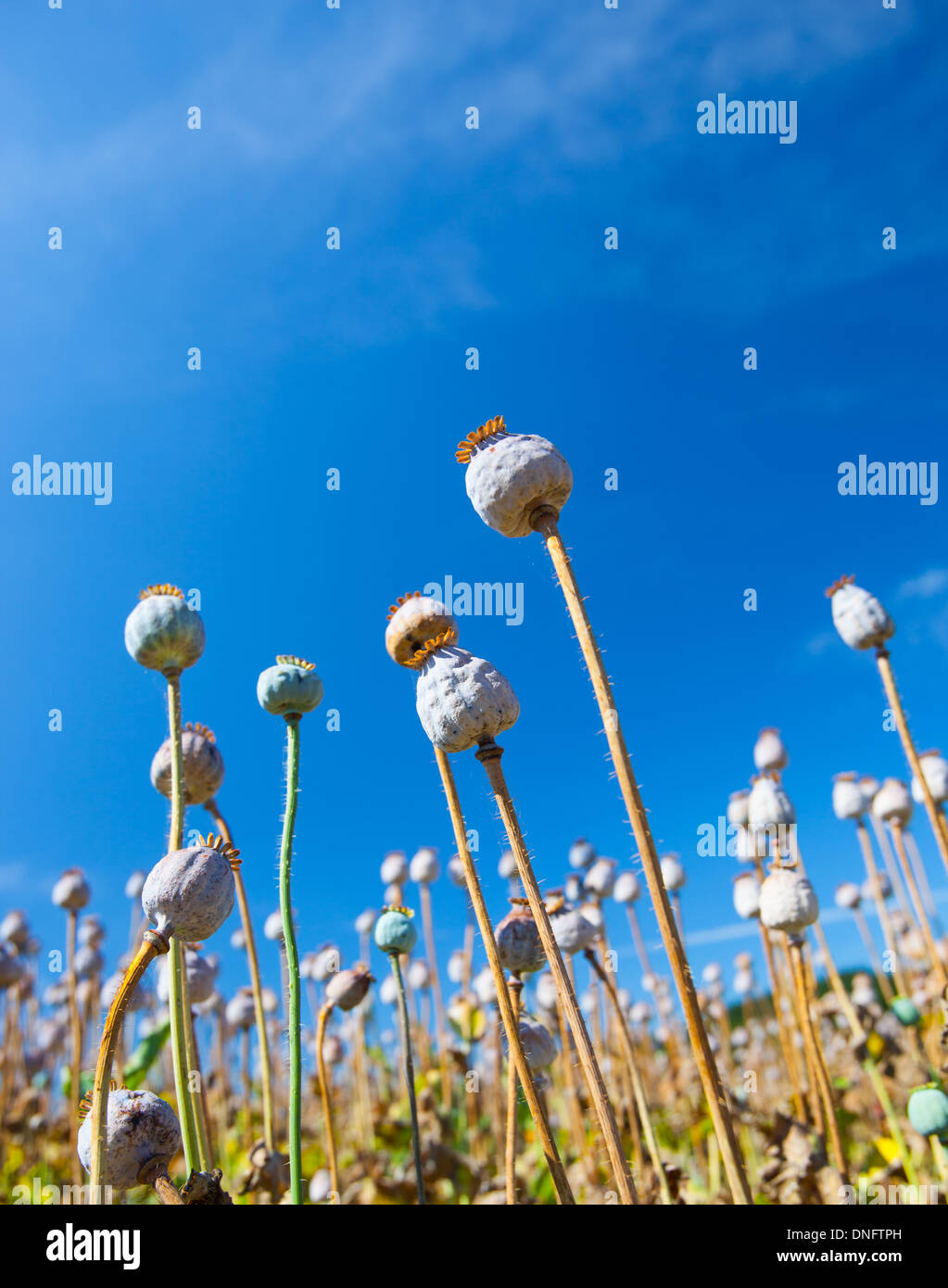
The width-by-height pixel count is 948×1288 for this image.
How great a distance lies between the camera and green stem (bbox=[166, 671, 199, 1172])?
2203 mm

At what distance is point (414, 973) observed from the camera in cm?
809

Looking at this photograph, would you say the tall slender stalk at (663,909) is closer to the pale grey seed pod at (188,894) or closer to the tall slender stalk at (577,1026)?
the tall slender stalk at (577,1026)

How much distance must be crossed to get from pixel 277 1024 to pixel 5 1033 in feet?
10.1

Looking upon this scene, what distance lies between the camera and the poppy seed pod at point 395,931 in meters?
3.24

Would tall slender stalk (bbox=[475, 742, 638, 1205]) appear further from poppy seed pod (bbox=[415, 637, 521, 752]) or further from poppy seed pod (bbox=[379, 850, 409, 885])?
poppy seed pod (bbox=[379, 850, 409, 885])

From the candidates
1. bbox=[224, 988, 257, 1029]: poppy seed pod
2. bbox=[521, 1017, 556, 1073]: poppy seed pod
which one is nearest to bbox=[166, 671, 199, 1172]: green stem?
bbox=[521, 1017, 556, 1073]: poppy seed pod

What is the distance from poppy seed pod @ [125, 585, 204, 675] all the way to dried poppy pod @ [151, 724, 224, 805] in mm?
405

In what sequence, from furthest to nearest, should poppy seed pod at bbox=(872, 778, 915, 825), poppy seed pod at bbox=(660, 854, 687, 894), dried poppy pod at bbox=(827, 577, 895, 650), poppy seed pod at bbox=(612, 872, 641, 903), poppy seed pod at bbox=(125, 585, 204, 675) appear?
poppy seed pod at bbox=(612, 872, 641, 903) < poppy seed pod at bbox=(660, 854, 687, 894) < poppy seed pod at bbox=(872, 778, 915, 825) < dried poppy pod at bbox=(827, 577, 895, 650) < poppy seed pod at bbox=(125, 585, 204, 675)

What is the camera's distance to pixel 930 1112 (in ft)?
10.2

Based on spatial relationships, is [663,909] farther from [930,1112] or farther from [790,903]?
[930,1112]

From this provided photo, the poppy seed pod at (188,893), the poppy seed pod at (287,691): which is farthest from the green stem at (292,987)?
the poppy seed pod at (188,893)
